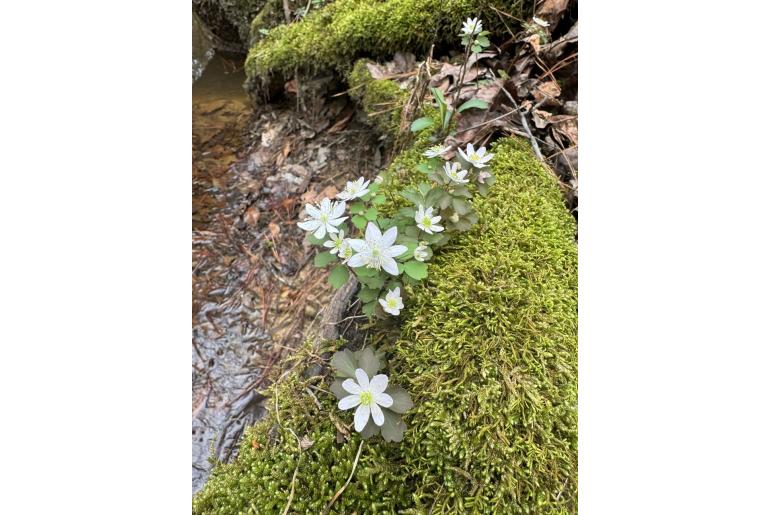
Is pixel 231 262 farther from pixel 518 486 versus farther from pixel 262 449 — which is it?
pixel 518 486

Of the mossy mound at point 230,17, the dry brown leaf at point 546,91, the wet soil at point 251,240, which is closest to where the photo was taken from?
the dry brown leaf at point 546,91

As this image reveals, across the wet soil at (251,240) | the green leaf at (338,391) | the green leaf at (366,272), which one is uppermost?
the green leaf at (366,272)

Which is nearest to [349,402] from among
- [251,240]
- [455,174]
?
[455,174]

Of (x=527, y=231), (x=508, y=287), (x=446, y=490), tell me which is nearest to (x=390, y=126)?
(x=527, y=231)

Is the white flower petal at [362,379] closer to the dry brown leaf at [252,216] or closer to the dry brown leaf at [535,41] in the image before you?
the dry brown leaf at [535,41]

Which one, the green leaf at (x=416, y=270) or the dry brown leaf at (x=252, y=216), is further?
the dry brown leaf at (x=252, y=216)

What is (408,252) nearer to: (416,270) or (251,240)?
(416,270)

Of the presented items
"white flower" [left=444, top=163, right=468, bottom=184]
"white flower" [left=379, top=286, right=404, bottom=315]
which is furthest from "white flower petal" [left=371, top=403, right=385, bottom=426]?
"white flower" [left=444, top=163, right=468, bottom=184]

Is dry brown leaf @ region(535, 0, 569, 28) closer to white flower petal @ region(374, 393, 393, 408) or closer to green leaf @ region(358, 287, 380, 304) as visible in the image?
green leaf @ region(358, 287, 380, 304)

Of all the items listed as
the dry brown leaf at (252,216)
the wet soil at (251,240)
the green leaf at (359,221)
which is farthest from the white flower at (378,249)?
the dry brown leaf at (252,216)
